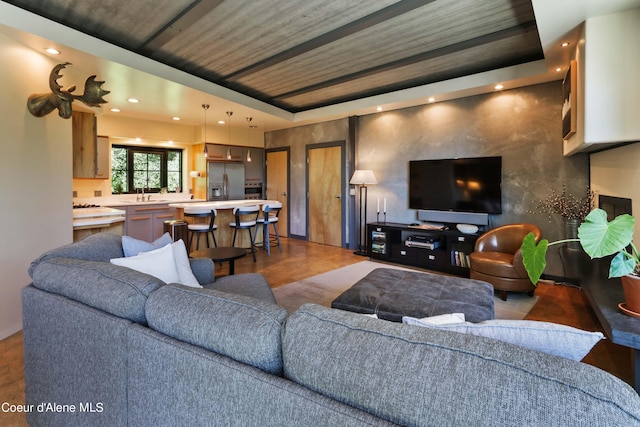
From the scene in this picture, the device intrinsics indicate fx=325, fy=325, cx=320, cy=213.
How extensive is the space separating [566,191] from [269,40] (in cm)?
397

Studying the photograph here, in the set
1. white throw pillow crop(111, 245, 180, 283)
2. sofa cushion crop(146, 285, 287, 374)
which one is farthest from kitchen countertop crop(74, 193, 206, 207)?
sofa cushion crop(146, 285, 287, 374)

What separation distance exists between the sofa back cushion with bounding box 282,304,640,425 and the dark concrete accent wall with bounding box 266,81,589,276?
432cm

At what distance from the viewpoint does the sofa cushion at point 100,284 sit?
1.18 meters

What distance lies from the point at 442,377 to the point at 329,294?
3027 mm

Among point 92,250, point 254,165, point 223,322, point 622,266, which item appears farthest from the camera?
point 254,165

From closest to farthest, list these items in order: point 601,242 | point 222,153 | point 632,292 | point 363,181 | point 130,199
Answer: point 601,242, point 632,292, point 363,181, point 130,199, point 222,153

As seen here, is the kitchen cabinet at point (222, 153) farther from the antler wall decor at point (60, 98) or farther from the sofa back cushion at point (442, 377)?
the sofa back cushion at point (442, 377)

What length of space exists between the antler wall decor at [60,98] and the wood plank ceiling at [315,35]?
65cm

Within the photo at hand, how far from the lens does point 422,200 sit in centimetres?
514

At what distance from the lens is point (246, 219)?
18.3 feet

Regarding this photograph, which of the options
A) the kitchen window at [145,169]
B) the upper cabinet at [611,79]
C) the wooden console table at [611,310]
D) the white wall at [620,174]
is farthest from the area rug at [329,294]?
the kitchen window at [145,169]

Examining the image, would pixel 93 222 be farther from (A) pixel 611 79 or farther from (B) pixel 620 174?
(B) pixel 620 174

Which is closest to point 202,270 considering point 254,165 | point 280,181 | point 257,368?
point 257,368

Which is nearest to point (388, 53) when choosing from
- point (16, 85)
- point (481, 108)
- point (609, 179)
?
point (481, 108)
